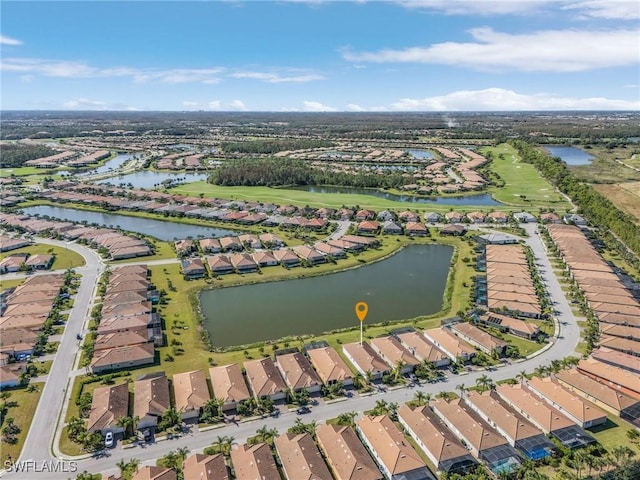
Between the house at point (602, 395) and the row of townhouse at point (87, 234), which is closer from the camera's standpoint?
the house at point (602, 395)

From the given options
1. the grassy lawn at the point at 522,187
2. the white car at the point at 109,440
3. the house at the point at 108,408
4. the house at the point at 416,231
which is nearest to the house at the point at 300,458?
the white car at the point at 109,440

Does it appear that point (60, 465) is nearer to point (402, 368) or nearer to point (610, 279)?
point (402, 368)

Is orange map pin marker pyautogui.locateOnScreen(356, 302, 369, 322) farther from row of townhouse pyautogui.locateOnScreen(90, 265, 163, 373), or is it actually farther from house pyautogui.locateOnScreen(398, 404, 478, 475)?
row of townhouse pyautogui.locateOnScreen(90, 265, 163, 373)

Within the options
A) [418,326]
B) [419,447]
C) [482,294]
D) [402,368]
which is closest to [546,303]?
[482,294]

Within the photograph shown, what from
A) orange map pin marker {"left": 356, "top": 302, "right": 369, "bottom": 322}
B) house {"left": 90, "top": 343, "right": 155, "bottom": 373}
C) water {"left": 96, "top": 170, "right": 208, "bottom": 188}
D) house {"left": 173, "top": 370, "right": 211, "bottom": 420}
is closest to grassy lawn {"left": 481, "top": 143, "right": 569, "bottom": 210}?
orange map pin marker {"left": 356, "top": 302, "right": 369, "bottom": 322}

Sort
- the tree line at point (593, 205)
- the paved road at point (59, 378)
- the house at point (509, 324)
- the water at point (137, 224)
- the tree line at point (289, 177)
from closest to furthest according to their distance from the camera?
the paved road at point (59, 378) → the house at point (509, 324) → the tree line at point (593, 205) → the water at point (137, 224) → the tree line at point (289, 177)

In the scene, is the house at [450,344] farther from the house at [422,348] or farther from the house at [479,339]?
the house at [479,339]

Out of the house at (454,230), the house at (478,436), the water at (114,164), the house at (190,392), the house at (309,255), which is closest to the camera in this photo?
the house at (478,436)
